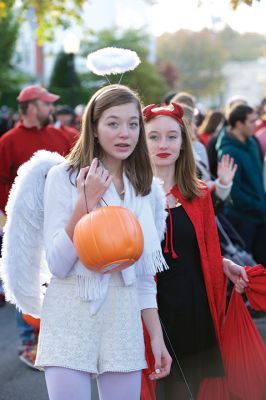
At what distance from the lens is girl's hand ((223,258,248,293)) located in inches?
163

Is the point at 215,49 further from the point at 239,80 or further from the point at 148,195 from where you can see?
the point at 148,195

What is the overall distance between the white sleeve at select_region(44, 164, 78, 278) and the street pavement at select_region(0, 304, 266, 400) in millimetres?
2680

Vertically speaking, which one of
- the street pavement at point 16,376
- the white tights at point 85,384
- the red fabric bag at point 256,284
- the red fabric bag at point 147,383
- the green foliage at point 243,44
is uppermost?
the green foliage at point 243,44

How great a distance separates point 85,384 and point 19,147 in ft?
12.9

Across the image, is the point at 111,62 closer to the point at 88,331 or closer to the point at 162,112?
the point at 162,112

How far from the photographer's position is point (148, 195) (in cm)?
337

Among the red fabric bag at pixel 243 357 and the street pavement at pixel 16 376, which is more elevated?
the red fabric bag at pixel 243 357

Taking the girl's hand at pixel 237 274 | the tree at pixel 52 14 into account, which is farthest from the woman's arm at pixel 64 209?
the tree at pixel 52 14

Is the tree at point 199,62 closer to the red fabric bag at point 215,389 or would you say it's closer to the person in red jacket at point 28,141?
the person in red jacket at point 28,141

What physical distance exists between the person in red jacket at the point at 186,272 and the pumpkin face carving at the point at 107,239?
115cm

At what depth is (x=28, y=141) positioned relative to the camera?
22.2ft

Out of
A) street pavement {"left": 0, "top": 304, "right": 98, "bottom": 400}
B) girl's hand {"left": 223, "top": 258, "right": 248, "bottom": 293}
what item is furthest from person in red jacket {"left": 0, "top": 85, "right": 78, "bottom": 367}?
girl's hand {"left": 223, "top": 258, "right": 248, "bottom": 293}

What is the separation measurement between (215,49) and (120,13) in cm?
1829

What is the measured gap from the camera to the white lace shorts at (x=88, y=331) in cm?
304
